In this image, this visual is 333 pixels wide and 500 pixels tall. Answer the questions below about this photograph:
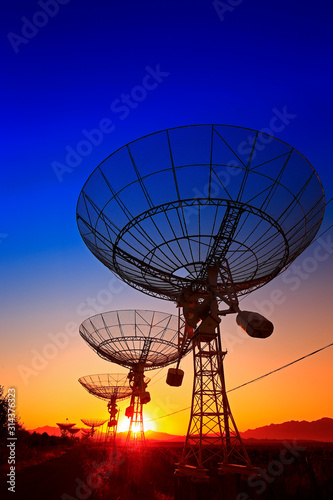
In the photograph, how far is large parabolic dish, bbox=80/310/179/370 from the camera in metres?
28.8

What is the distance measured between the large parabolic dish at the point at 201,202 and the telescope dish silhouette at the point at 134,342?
13459mm

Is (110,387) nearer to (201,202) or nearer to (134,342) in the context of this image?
(134,342)

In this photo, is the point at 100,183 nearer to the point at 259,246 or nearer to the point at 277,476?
the point at 259,246

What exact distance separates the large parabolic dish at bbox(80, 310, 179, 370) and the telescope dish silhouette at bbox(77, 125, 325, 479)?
1336 centimetres

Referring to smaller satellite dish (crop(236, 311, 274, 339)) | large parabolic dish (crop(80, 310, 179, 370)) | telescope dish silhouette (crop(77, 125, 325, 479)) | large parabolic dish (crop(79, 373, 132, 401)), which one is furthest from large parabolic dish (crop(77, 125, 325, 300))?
large parabolic dish (crop(79, 373, 132, 401))

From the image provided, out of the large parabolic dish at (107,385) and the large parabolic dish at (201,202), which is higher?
the large parabolic dish at (201,202)

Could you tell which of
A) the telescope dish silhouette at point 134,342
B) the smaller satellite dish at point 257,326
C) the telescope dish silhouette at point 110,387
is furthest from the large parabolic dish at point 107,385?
the smaller satellite dish at point 257,326

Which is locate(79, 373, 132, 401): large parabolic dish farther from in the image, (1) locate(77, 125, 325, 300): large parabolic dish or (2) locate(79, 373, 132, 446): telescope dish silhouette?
(1) locate(77, 125, 325, 300): large parabolic dish

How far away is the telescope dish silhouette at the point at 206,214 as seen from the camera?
14.7 metres

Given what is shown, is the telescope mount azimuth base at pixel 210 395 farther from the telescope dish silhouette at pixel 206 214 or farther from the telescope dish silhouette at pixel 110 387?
the telescope dish silhouette at pixel 110 387

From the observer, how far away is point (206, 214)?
15.3m

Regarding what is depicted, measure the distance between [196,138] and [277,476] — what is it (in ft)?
42.8

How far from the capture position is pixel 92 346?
93.2 ft

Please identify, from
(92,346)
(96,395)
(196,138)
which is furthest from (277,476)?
(96,395)
